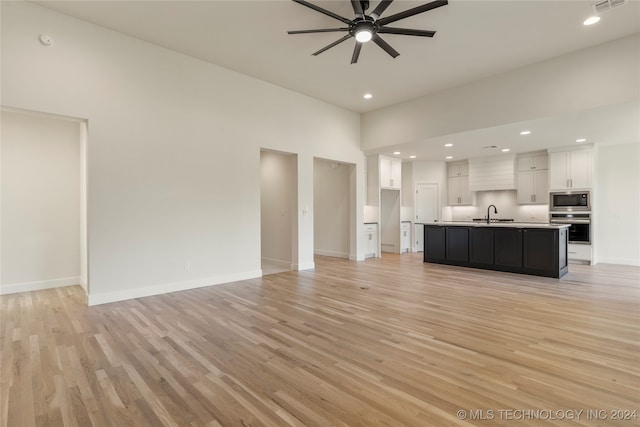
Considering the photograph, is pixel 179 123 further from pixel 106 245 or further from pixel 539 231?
pixel 539 231

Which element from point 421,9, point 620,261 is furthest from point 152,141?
point 620,261

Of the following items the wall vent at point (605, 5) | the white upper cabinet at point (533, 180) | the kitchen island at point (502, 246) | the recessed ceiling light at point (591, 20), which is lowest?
the kitchen island at point (502, 246)

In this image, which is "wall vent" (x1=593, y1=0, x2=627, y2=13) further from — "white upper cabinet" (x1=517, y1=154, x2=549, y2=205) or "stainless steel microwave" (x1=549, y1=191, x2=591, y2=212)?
"white upper cabinet" (x1=517, y1=154, x2=549, y2=205)

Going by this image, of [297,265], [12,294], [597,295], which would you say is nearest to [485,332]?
[597,295]

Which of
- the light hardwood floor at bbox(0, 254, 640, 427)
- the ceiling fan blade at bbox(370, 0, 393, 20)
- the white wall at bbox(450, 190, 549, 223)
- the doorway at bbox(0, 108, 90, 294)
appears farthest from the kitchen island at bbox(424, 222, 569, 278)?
the doorway at bbox(0, 108, 90, 294)

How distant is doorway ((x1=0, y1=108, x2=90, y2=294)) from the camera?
15.6 feet

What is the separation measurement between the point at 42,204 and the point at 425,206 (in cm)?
925

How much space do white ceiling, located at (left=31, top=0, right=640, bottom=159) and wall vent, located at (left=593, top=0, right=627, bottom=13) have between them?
0.09 metres

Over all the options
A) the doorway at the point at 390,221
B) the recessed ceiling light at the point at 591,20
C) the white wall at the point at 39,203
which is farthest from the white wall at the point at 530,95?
the white wall at the point at 39,203

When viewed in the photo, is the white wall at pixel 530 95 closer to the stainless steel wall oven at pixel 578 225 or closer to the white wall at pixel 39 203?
the stainless steel wall oven at pixel 578 225

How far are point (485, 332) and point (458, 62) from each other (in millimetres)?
4242

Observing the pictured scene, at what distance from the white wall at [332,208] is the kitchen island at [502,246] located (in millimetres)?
2101

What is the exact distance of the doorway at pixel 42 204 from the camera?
476 cm

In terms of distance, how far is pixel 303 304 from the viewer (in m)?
4.14
